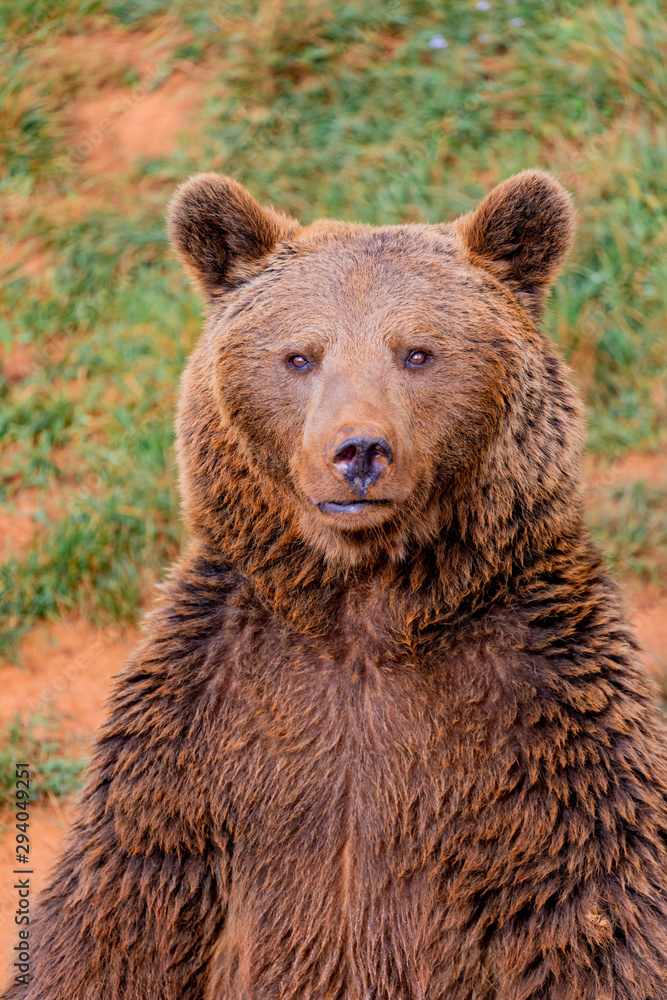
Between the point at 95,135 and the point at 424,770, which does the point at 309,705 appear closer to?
the point at 424,770

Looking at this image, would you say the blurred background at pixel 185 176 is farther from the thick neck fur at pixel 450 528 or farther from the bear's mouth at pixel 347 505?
the bear's mouth at pixel 347 505

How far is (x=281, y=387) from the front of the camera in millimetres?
4051

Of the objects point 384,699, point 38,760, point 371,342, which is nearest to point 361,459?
point 371,342

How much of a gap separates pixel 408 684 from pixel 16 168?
6.33 meters

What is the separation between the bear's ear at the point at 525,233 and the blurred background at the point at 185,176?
2.94 metres

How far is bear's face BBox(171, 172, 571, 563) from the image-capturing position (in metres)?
3.77

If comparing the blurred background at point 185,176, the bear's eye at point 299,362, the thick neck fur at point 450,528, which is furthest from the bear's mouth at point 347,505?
the blurred background at point 185,176

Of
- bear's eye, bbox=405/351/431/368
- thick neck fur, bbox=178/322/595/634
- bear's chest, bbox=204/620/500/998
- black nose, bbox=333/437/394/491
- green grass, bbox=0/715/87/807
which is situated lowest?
green grass, bbox=0/715/87/807

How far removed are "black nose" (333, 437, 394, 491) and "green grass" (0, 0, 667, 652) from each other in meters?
3.73

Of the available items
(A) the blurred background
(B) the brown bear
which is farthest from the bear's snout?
(A) the blurred background

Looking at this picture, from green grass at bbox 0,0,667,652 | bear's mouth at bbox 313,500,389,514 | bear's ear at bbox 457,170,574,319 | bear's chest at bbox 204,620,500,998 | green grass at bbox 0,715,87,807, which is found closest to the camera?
bear's mouth at bbox 313,500,389,514

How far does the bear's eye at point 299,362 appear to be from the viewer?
402 cm

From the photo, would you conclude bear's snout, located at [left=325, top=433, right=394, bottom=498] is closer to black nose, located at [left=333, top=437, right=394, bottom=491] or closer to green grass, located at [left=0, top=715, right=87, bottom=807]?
black nose, located at [left=333, top=437, right=394, bottom=491]

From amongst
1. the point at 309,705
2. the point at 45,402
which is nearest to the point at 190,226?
the point at 309,705
